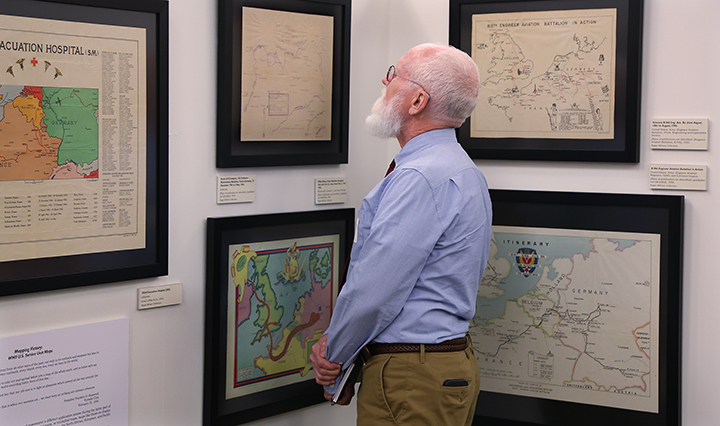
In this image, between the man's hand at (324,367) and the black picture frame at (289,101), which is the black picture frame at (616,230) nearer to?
the black picture frame at (289,101)

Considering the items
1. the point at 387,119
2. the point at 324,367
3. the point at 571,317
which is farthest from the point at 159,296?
the point at 571,317

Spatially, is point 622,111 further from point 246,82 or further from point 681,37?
point 246,82

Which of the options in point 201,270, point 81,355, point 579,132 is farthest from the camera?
point 579,132

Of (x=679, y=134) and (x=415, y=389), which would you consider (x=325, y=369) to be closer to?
(x=415, y=389)

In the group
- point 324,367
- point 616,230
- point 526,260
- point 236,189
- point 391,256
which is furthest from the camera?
point 526,260

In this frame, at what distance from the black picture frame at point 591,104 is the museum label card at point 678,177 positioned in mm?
84

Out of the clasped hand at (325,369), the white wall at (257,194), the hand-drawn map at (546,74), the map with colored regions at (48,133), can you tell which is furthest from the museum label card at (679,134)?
the map with colored regions at (48,133)

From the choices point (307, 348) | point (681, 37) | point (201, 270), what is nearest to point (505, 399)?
point (307, 348)

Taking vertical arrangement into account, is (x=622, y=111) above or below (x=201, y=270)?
above

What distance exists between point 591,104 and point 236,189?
4.06 feet

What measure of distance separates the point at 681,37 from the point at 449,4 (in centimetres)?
79

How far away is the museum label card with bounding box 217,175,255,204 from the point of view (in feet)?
6.45

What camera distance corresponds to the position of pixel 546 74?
2164mm

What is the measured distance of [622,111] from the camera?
2074 millimetres
